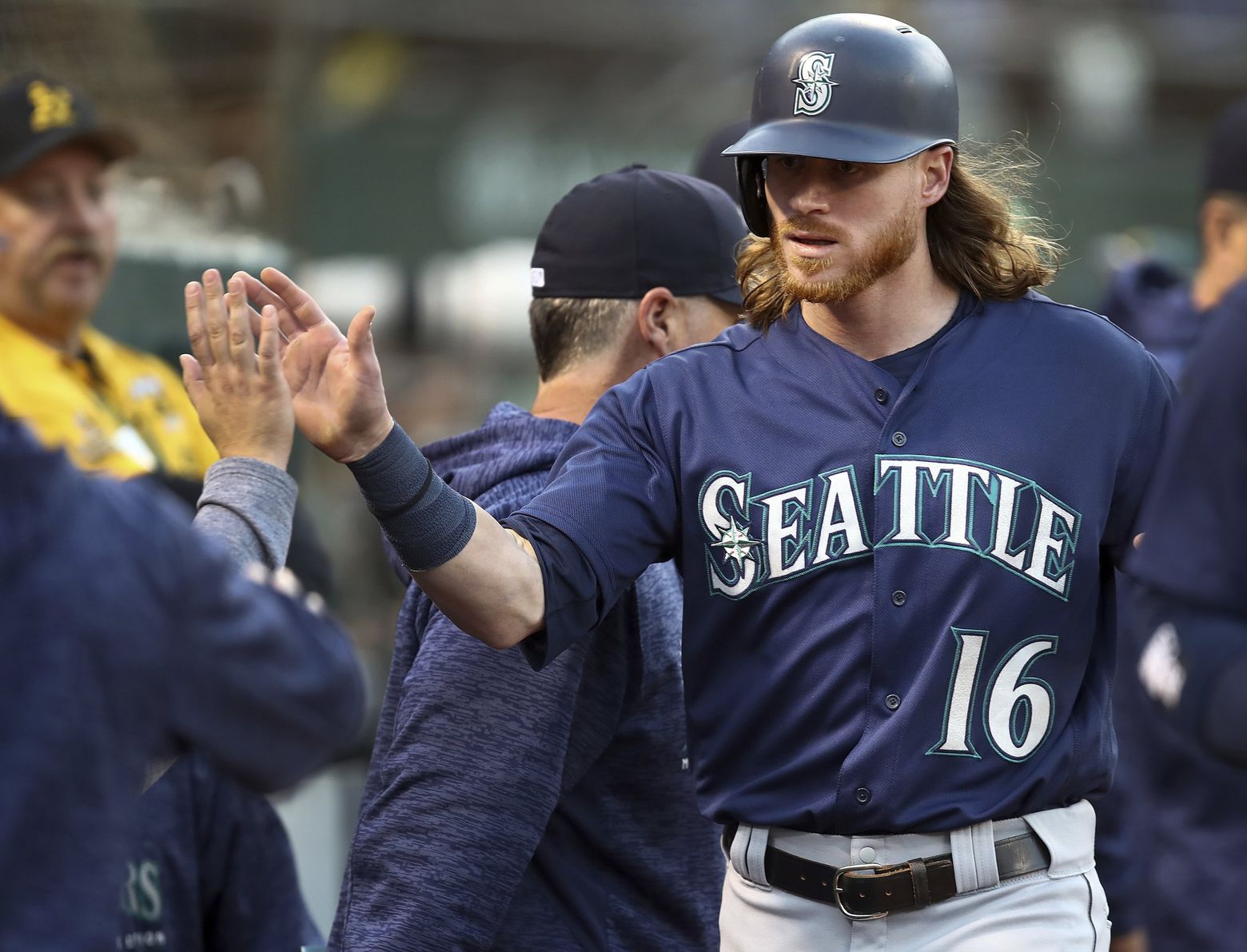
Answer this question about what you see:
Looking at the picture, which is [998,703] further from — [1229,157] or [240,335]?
Result: [1229,157]

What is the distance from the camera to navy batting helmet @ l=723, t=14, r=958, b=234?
3.25m

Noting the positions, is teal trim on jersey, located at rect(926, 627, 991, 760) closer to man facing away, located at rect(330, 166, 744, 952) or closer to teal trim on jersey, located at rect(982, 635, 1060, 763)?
teal trim on jersey, located at rect(982, 635, 1060, 763)

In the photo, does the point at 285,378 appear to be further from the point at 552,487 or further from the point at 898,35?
the point at 898,35

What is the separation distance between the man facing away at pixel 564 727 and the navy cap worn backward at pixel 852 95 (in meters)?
0.49

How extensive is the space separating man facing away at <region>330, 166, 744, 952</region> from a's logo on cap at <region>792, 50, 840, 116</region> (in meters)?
0.54

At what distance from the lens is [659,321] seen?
376cm

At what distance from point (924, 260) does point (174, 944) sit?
2017 millimetres

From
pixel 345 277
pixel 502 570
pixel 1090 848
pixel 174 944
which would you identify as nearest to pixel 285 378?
pixel 502 570

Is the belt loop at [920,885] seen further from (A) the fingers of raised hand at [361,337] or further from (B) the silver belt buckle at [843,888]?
(A) the fingers of raised hand at [361,337]

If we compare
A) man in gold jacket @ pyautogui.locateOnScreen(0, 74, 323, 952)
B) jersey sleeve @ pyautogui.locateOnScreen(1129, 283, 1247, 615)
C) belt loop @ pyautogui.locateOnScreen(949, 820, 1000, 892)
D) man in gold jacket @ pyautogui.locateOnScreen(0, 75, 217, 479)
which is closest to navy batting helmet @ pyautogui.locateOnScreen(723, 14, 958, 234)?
jersey sleeve @ pyautogui.locateOnScreen(1129, 283, 1247, 615)

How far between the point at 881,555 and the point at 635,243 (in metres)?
0.96

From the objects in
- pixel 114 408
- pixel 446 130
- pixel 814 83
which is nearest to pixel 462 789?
pixel 814 83

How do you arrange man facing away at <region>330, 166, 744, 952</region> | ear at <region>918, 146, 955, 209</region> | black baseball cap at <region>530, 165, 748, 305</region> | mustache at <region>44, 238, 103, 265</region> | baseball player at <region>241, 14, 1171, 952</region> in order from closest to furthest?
baseball player at <region>241, 14, 1171, 952</region>, man facing away at <region>330, 166, 744, 952</region>, ear at <region>918, 146, 955, 209</region>, black baseball cap at <region>530, 165, 748, 305</region>, mustache at <region>44, 238, 103, 265</region>

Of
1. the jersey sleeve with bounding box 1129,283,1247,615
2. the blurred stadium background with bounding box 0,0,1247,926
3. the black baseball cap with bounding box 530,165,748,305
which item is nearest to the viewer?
the jersey sleeve with bounding box 1129,283,1247,615
